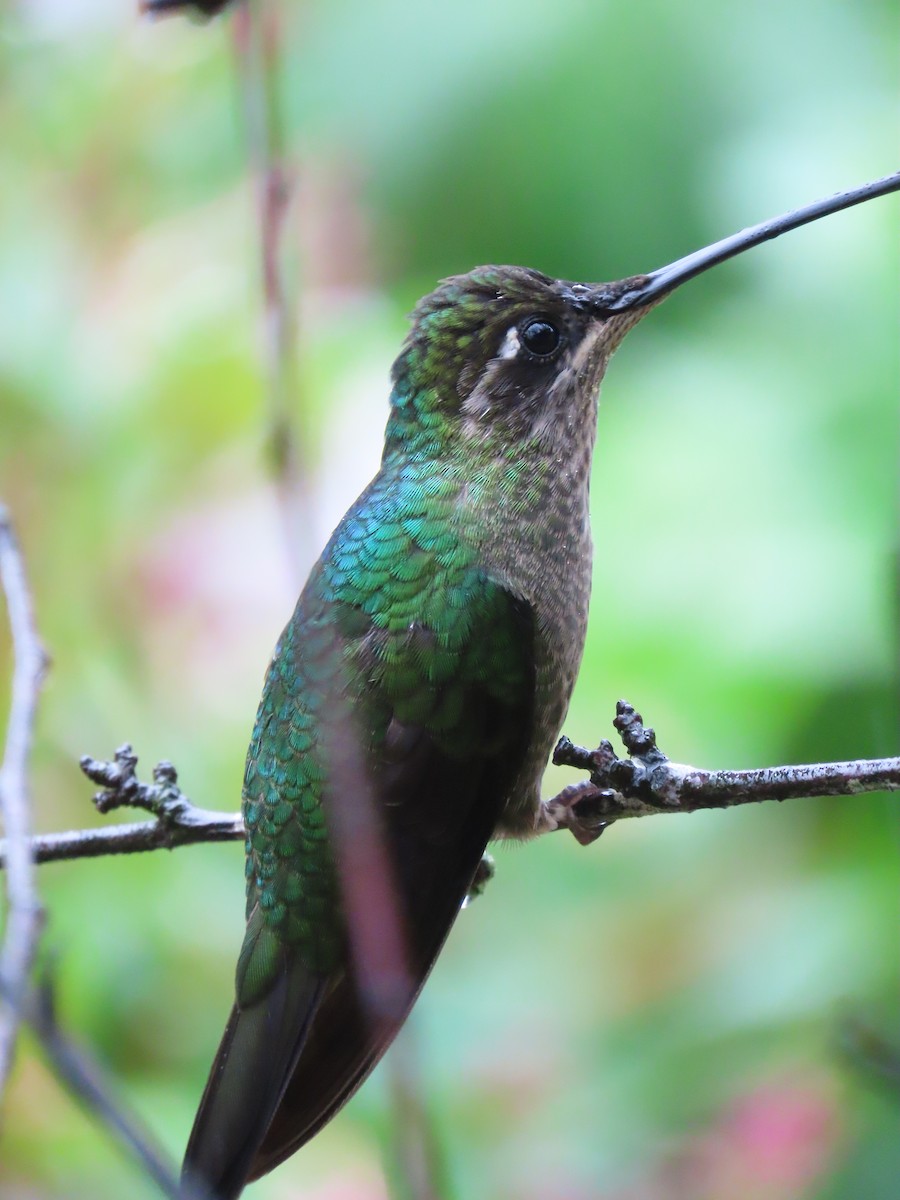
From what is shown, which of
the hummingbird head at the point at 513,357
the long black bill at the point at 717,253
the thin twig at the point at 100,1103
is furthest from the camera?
the hummingbird head at the point at 513,357

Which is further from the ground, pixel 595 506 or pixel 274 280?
pixel 274 280

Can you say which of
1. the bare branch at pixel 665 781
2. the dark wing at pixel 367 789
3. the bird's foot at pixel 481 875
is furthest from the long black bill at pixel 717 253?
the bird's foot at pixel 481 875

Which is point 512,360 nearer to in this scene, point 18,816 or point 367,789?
point 367,789

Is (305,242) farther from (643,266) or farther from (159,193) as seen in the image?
(643,266)

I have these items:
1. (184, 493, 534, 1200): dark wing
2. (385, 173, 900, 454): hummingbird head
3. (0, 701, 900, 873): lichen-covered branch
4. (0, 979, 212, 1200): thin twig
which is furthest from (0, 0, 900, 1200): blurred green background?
(0, 979, 212, 1200): thin twig

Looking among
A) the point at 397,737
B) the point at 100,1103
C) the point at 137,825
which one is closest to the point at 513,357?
the point at 397,737

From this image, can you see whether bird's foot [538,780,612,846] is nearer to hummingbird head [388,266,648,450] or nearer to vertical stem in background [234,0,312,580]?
hummingbird head [388,266,648,450]

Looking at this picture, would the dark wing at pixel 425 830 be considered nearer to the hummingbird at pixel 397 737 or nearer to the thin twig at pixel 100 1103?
the hummingbird at pixel 397 737
